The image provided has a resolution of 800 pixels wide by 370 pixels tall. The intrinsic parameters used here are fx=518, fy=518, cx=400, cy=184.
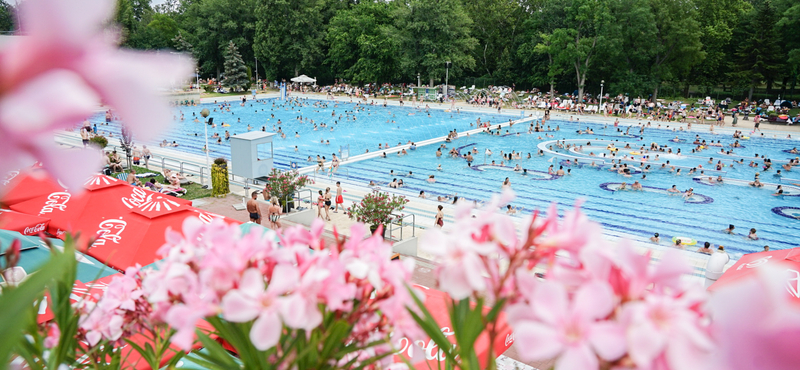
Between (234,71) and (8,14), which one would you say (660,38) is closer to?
(234,71)

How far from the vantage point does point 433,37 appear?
161ft

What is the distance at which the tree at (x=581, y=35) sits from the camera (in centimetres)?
4184

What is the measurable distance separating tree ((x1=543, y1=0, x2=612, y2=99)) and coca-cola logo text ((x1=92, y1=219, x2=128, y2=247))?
41.4 metres

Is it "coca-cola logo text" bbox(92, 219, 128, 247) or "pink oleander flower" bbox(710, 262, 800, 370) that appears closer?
"pink oleander flower" bbox(710, 262, 800, 370)

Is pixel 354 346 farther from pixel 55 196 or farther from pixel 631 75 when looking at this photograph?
pixel 631 75

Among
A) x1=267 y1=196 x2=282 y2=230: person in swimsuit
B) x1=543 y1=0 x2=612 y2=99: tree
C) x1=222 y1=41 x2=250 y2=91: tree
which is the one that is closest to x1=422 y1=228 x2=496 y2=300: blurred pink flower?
x1=267 y1=196 x2=282 y2=230: person in swimsuit

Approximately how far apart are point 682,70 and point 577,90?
8.86 metres

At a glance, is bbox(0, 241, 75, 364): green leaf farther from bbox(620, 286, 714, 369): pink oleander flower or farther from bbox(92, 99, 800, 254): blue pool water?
bbox(92, 99, 800, 254): blue pool water

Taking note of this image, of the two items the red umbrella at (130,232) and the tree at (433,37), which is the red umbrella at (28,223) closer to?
the red umbrella at (130,232)

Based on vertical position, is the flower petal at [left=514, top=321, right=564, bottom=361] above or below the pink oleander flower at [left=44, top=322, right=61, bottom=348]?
above

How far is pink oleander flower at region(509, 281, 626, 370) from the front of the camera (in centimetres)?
67

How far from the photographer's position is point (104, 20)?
476mm

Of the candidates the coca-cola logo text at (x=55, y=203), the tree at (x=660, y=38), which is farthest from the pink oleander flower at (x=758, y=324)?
the tree at (x=660, y=38)

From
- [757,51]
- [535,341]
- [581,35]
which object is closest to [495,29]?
[581,35]
